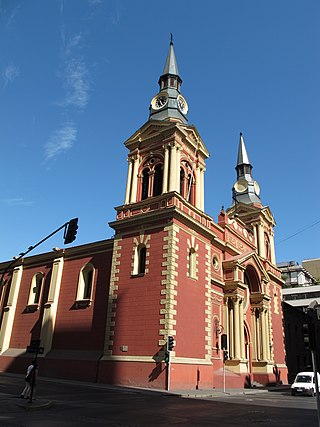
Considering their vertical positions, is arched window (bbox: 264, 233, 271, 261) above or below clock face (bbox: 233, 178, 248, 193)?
Answer: below

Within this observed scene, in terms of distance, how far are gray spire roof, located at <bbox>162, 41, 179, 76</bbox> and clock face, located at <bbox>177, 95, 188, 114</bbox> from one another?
266cm

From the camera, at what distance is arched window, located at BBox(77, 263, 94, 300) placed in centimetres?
2902

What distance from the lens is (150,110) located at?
105 feet

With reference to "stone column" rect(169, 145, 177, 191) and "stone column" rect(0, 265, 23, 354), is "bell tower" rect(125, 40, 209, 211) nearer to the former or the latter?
"stone column" rect(169, 145, 177, 191)

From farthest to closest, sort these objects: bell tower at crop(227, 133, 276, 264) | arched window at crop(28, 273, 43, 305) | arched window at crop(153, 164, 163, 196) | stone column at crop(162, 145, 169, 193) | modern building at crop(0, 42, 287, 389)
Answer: bell tower at crop(227, 133, 276, 264), arched window at crop(28, 273, 43, 305), arched window at crop(153, 164, 163, 196), stone column at crop(162, 145, 169, 193), modern building at crop(0, 42, 287, 389)

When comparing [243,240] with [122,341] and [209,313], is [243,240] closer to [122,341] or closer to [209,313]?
[209,313]

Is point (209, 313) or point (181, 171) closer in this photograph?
point (209, 313)

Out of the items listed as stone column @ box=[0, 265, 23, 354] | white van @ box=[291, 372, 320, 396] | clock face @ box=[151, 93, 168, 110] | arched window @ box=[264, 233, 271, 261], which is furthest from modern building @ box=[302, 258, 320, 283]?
stone column @ box=[0, 265, 23, 354]

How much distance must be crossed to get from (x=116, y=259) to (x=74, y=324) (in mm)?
6196

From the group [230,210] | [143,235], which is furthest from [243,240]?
[143,235]

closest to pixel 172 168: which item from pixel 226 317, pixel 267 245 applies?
pixel 226 317

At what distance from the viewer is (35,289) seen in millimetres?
33625

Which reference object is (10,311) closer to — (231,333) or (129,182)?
(129,182)

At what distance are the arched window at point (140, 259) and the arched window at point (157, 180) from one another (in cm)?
439
